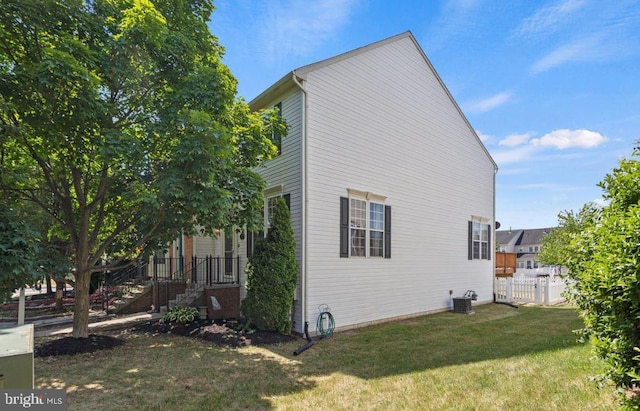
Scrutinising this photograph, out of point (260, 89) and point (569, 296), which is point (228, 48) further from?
point (569, 296)

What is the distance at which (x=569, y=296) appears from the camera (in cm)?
455

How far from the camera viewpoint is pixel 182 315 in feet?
31.6

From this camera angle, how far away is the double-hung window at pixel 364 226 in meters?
9.51

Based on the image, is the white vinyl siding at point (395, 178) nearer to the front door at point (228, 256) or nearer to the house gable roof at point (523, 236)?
the front door at point (228, 256)

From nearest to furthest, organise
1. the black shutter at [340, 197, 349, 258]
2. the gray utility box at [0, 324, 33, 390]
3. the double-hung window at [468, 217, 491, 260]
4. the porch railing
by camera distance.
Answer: the gray utility box at [0, 324, 33, 390] < the black shutter at [340, 197, 349, 258] < the porch railing < the double-hung window at [468, 217, 491, 260]

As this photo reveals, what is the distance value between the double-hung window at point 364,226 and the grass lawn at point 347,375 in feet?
7.43

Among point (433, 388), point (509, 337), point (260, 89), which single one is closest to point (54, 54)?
point (260, 89)

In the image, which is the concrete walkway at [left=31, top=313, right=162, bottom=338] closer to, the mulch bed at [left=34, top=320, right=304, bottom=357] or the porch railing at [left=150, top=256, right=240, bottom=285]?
the mulch bed at [left=34, top=320, right=304, bottom=357]

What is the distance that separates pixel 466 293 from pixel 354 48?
9.48 meters

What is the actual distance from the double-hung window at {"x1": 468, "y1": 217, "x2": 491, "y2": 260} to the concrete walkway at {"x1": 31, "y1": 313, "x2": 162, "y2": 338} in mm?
11393

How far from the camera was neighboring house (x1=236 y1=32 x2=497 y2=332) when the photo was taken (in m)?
8.92

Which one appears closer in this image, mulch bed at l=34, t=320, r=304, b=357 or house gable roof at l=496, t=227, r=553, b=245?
mulch bed at l=34, t=320, r=304, b=357

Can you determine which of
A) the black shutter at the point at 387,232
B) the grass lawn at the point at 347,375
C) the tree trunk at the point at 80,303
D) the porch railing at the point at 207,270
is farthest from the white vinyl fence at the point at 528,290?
the tree trunk at the point at 80,303

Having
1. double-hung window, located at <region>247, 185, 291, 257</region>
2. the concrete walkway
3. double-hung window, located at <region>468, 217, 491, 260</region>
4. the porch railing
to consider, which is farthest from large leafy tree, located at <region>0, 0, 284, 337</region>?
double-hung window, located at <region>468, 217, 491, 260</region>
